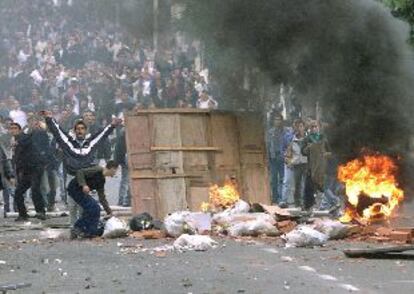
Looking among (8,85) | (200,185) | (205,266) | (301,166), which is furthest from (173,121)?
(8,85)

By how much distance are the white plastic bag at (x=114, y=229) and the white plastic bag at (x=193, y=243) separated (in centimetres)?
171

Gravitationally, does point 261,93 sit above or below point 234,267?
above

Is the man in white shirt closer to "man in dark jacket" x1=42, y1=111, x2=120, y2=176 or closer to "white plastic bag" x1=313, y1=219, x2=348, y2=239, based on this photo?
"man in dark jacket" x1=42, y1=111, x2=120, y2=176

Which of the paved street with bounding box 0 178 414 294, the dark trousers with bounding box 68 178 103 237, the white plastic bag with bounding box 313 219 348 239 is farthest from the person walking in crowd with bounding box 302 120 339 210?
the dark trousers with bounding box 68 178 103 237

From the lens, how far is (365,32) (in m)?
16.4

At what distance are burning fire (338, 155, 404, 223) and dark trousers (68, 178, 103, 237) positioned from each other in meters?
3.49

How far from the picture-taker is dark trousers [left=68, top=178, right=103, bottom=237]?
14.2 meters

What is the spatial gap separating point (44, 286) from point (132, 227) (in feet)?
17.7

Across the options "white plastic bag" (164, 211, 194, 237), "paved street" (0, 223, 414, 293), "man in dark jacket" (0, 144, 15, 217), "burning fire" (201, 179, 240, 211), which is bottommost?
→ "paved street" (0, 223, 414, 293)

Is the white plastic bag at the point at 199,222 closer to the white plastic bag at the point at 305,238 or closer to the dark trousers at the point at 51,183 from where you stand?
the white plastic bag at the point at 305,238

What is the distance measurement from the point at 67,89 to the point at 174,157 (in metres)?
9.87

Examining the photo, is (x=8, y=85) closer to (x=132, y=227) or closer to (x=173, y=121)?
(x=173, y=121)

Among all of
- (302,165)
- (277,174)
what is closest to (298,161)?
(302,165)

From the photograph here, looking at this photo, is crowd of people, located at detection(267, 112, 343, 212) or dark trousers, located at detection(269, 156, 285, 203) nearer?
crowd of people, located at detection(267, 112, 343, 212)
